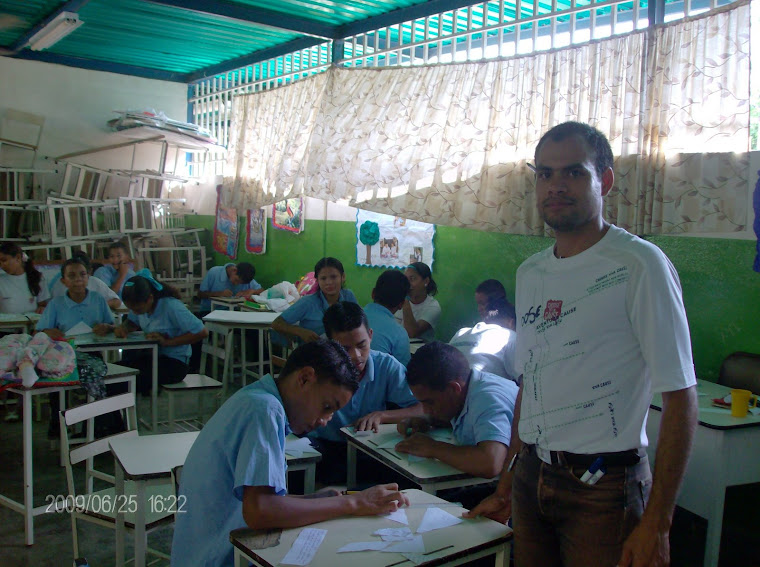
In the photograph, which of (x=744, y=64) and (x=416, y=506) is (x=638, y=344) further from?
(x=744, y=64)

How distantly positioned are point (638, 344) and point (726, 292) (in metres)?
2.56

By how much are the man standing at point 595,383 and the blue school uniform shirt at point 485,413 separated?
761 mm

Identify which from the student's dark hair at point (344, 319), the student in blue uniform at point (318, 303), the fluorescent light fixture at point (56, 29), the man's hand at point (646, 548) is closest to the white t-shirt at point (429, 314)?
the student in blue uniform at point (318, 303)

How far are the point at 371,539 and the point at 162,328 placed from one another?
3.79 metres

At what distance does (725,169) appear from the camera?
3.54 metres

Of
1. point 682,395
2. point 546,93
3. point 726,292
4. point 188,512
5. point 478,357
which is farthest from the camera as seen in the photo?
point 546,93

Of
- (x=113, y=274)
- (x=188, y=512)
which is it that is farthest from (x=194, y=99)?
(x=188, y=512)

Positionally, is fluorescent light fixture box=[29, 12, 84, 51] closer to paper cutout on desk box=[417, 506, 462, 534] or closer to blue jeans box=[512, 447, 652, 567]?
paper cutout on desk box=[417, 506, 462, 534]

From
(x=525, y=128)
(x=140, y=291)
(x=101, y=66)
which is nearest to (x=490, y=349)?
(x=525, y=128)

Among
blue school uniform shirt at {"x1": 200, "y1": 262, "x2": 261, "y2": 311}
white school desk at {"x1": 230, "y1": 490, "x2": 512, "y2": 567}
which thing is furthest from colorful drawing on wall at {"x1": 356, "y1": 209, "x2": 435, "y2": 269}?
white school desk at {"x1": 230, "y1": 490, "x2": 512, "y2": 567}

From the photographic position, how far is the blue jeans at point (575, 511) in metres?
1.52

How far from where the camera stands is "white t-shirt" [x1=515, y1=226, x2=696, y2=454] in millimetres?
1441

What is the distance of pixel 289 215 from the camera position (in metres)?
8.00

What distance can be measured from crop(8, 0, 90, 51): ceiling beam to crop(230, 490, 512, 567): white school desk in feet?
20.2
